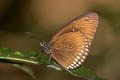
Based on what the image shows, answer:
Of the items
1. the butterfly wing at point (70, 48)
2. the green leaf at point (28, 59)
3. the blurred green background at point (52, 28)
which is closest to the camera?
the green leaf at point (28, 59)

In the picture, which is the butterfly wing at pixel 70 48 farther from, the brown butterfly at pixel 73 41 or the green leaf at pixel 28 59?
the green leaf at pixel 28 59

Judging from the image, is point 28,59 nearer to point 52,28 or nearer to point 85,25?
point 85,25

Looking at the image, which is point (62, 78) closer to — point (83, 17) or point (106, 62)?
point (106, 62)

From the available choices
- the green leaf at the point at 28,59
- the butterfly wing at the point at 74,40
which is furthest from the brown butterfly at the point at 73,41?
the green leaf at the point at 28,59

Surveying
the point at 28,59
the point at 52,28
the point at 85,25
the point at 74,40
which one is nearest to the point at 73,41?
the point at 74,40

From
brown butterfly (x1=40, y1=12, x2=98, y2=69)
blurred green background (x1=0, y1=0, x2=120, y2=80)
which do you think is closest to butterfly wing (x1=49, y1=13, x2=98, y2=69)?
brown butterfly (x1=40, y1=12, x2=98, y2=69)

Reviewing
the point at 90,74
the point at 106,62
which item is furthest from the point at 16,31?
the point at 90,74

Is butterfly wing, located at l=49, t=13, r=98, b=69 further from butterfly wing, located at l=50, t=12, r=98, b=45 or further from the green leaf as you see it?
the green leaf
